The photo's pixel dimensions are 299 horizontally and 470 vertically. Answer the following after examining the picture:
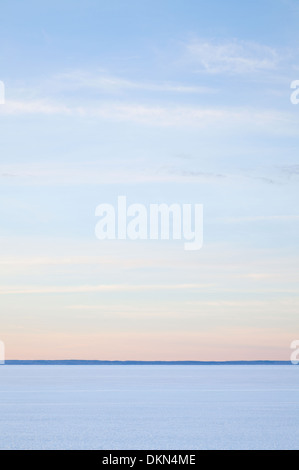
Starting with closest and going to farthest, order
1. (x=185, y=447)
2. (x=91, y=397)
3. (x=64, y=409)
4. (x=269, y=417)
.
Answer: (x=185, y=447), (x=269, y=417), (x=64, y=409), (x=91, y=397)

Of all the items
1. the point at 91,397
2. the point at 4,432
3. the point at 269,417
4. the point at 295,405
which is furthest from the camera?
the point at 91,397

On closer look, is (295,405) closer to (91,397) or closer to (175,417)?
(175,417)

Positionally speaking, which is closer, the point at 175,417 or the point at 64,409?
the point at 175,417

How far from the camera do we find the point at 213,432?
73.1 metres

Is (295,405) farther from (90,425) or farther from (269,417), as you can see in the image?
(90,425)

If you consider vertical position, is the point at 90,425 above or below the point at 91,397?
below

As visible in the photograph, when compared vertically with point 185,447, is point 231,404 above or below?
above

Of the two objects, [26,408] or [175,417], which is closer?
[175,417]

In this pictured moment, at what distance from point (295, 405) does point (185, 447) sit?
162 ft

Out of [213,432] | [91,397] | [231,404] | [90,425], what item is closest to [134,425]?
[90,425]
